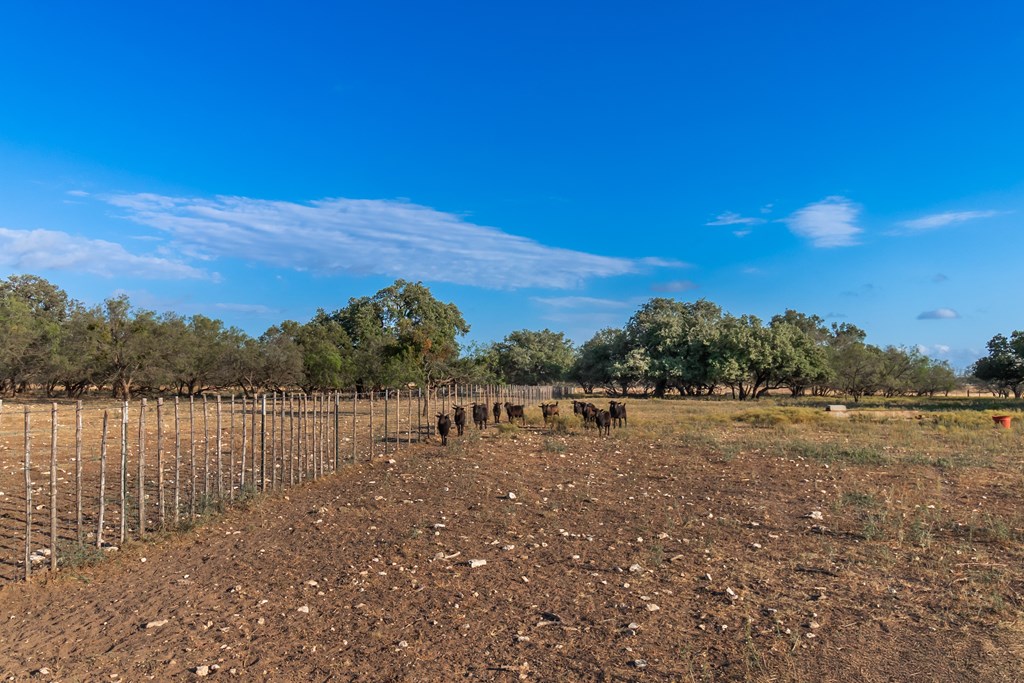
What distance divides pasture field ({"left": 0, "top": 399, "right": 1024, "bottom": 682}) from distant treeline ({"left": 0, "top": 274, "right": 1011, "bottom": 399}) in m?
18.6

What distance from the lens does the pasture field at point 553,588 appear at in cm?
530

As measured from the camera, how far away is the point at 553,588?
22.9ft

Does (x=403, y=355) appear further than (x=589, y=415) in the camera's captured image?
Yes

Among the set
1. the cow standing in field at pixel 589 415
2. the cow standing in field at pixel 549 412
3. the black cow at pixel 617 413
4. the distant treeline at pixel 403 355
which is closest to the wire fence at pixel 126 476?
the cow standing in field at pixel 549 412

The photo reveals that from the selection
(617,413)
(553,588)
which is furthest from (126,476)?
(617,413)

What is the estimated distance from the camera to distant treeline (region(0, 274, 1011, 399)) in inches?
1469

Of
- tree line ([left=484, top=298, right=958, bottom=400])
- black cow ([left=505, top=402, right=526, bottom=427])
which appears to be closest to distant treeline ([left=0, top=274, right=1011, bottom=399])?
tree line ([left=484, top=298, right=958, bottom=400])

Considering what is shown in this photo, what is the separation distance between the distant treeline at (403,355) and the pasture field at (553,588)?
1864 cm

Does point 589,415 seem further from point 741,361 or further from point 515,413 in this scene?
point 741,361

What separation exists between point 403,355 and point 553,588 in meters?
23.8

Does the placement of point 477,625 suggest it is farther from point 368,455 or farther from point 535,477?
point 368,455

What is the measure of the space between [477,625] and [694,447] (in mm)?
13591

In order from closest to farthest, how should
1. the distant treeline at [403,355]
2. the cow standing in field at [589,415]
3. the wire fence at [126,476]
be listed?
1. the wire fence at [126,476]
2. the cow standing in field at [589,415]
3. the distant treeline at [403,355]

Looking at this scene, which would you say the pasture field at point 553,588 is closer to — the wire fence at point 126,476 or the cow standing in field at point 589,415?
the wire fence at point 126,476
